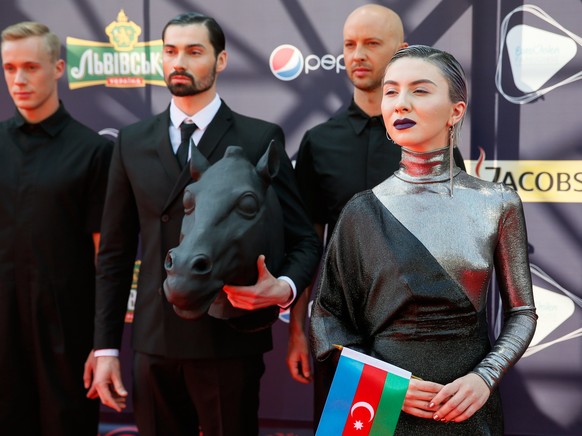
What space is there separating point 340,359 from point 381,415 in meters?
0.16

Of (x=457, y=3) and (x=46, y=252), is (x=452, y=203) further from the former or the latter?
(x=457, y=3)

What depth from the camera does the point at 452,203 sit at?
71.8 inches

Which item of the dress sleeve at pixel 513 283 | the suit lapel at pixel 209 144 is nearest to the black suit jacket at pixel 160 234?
the suit lapel at pixel 209 144

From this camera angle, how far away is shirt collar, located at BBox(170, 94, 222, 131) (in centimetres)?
258

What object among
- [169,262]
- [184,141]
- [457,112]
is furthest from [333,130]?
[169,262]

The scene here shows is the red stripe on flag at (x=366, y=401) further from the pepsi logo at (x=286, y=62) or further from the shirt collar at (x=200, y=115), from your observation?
the pepsi logo at (x=286, y=62)

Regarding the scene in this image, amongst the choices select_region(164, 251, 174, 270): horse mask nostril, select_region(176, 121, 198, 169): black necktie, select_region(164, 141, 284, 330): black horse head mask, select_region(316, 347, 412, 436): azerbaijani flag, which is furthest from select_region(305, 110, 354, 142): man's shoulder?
select_region(316, 347, 412, 436): azerbaijani flag

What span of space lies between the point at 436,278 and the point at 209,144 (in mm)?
1050

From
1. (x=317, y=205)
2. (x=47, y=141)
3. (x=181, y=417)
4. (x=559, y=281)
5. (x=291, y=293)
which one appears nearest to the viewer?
(x=291, y=293)

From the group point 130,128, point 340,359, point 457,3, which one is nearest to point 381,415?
point 340,359

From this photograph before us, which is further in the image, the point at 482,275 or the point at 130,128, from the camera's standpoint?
the point at 130,128

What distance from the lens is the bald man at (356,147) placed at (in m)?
2.71

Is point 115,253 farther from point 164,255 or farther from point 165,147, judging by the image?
point 165,147

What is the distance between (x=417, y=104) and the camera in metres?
1.81
